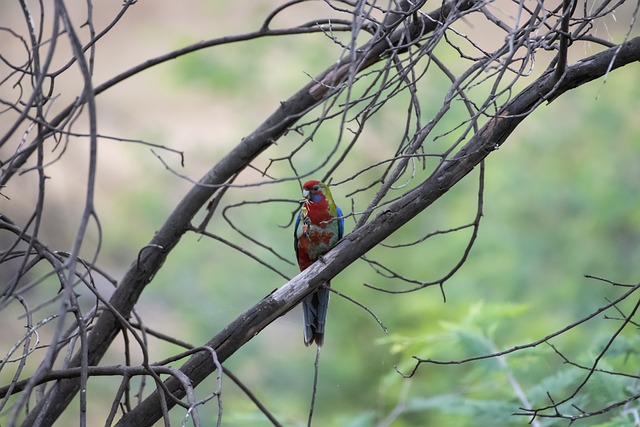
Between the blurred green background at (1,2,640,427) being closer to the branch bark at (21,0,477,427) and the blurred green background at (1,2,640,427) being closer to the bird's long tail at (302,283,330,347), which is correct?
the bird's long tail at (302,283,330,347)

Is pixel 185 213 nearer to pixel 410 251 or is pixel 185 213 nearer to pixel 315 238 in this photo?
pixel 315 238

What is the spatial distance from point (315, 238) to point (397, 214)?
1470 millimetres

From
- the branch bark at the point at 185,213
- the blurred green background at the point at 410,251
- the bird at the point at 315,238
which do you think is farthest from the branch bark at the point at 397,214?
the blurred green background at the point at 410,251

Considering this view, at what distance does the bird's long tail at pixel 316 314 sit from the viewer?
3.81 m

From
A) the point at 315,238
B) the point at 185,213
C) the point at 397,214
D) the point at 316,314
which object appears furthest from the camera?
the point at 315,238

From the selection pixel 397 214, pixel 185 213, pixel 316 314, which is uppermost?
pixel 185 213

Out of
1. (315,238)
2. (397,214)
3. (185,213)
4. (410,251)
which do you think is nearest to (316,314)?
(315,238)

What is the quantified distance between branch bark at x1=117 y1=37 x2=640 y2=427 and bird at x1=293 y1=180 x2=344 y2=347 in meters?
1.11

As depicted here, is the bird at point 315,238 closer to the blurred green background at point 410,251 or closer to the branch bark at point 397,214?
the branch bark at point 397,214

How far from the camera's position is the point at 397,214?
2.58 m

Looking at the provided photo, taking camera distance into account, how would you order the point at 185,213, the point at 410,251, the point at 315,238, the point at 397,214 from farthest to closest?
the point at 410,251, the point at 315,238, the point at 185,213, the point at 397,214

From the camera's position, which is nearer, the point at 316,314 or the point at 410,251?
the point at 316,314

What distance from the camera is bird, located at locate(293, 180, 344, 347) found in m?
3.84

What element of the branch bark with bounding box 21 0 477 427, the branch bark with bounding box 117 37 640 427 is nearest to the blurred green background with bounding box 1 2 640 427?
the branch bark with bounding box 21 0 477 427
